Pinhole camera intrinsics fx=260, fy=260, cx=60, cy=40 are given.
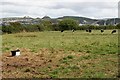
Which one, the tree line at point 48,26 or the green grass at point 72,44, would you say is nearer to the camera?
the green grass at point 72,44

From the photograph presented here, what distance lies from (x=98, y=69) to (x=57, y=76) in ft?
5.54

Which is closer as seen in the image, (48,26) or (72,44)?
(72,44)

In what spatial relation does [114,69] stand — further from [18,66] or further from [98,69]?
[18,66]

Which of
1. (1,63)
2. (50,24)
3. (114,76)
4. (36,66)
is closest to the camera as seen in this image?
(114,76)

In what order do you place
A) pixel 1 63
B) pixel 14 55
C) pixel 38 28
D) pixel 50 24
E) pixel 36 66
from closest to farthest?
pixel 36 66 < pixel 1 63 < pixel 14 55 < pixel 38 28 < pixel 50 24

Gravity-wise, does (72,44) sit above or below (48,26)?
above

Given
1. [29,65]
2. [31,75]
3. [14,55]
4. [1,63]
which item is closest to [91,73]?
[31,75]

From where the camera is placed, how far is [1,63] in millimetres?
10008

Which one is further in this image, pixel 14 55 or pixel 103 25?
pixel 103 25

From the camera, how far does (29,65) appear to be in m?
9.55

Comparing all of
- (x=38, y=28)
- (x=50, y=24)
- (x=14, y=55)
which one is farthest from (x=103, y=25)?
(x=14, y=55)

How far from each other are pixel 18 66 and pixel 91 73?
289cm

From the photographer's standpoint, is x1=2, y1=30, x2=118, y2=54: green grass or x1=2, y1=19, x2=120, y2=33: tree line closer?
x1=2, y1=30, x2=118, y2=54: green grass

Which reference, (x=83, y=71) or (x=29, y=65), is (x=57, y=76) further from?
(x=29, y=65)
